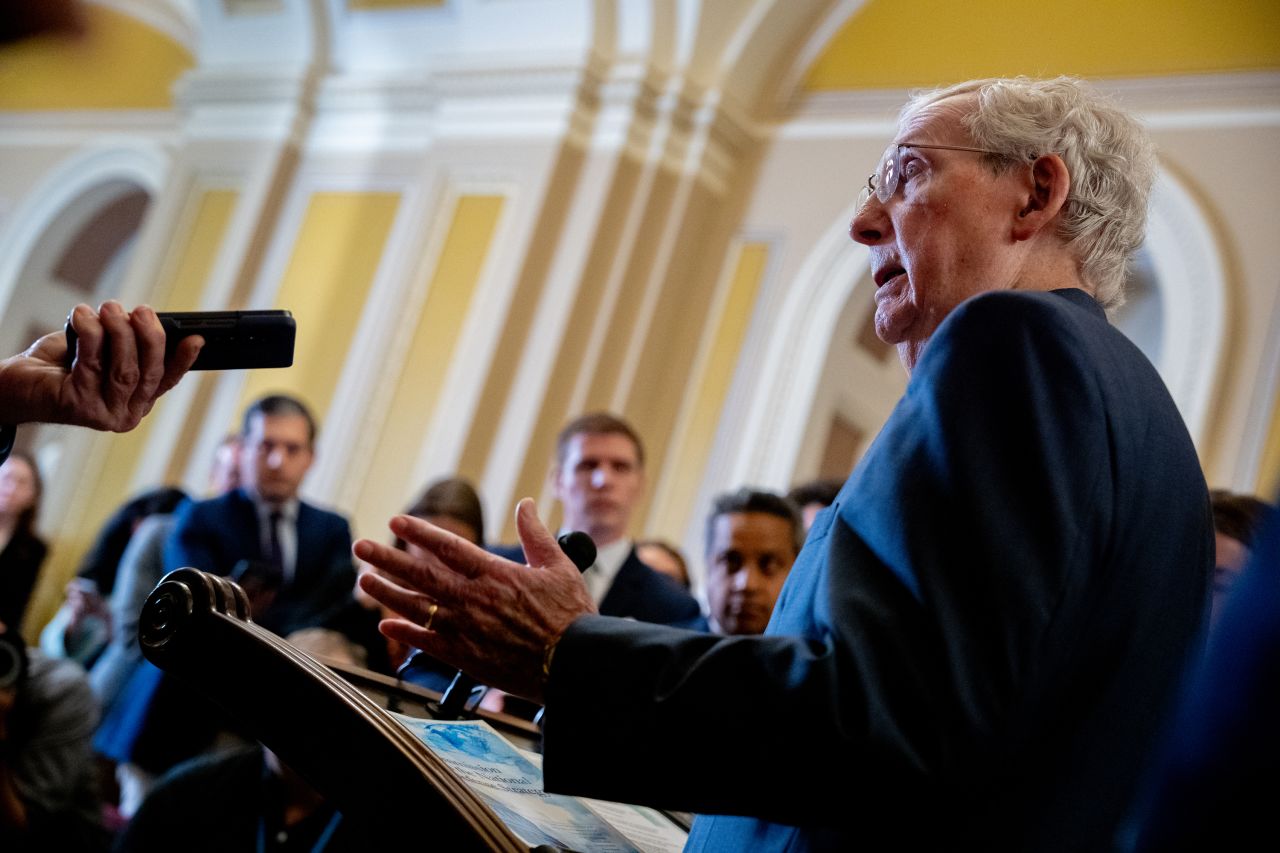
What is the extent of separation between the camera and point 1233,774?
688 mm

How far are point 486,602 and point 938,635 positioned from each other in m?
0.44

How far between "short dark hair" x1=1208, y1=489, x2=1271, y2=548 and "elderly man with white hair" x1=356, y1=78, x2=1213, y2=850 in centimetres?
162

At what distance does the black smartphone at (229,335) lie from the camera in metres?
A: 1.77

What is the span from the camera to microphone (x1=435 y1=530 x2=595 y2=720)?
1619 mm

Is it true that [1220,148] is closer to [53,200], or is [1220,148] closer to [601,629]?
[601,629]

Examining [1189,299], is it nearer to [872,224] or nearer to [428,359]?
[428,359]

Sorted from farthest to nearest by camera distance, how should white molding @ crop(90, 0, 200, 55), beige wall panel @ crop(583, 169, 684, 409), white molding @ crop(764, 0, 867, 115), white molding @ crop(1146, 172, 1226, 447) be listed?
white molding @ crop(90, 0, 200, 55) < white molding @ crop(764, 0, 867, 115) < beige wall panel @ crop(583, 169, 684, 409) < white molding @ crop(1146, 172, 1226, 447)

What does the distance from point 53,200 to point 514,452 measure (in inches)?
269

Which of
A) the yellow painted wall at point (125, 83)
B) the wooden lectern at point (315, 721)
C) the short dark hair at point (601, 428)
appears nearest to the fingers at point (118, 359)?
the wooden lectern at point (315, 721)

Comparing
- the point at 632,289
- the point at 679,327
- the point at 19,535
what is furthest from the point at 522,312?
the point at 19,535

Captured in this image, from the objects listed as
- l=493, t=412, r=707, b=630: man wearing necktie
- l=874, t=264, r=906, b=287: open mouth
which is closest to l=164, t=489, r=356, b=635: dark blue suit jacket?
l=493, t=412, r=707, b=630: man wearing necktie

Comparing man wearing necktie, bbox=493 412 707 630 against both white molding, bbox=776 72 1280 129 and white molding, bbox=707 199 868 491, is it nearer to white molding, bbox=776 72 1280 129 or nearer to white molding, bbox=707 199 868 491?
white molding, bbox=707 199 868 491

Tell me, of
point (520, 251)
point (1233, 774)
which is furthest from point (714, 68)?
point (1233, 774)

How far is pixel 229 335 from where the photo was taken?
5.92ft
